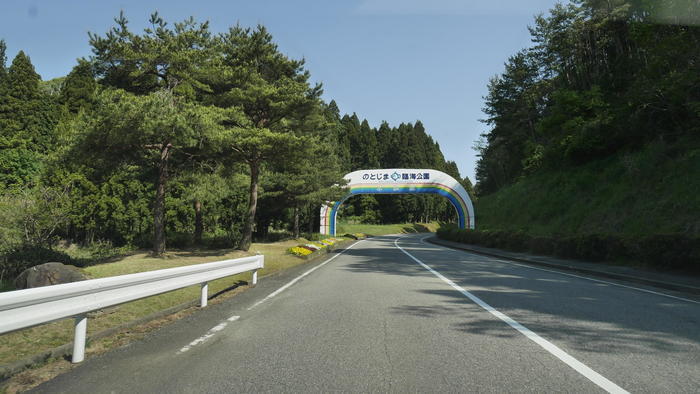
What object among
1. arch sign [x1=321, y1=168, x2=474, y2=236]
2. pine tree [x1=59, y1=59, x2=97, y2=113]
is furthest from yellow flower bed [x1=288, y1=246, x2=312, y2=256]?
pine tree [x1=59, y1=59, x2=97, y2=113]

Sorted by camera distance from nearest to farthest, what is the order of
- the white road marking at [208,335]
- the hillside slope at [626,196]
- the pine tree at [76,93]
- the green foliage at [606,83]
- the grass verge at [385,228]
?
the white road marking at [208,335] < the green foliage at [606,83] < the hillside slope at [626,196] < the pine tree at [76,93] < the grass verge at [385,228]

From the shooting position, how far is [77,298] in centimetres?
404

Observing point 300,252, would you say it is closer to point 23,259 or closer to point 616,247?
point 23,259

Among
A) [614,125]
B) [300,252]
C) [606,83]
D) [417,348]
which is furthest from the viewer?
[606,83]

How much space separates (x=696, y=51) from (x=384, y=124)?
3423 inches

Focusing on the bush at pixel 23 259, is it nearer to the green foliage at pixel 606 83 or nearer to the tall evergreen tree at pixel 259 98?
the tall evergreen tree at pixel 259 98

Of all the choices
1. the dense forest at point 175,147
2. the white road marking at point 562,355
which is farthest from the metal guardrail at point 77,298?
the dense forest at point 175,147

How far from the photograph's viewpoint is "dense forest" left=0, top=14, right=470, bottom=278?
15047mm

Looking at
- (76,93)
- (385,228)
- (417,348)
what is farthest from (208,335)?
(385,228)

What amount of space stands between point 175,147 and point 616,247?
18245 mm

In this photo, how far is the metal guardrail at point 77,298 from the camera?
3246 millimetres

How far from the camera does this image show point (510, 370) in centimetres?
349

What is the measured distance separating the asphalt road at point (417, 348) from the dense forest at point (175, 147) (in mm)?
10738

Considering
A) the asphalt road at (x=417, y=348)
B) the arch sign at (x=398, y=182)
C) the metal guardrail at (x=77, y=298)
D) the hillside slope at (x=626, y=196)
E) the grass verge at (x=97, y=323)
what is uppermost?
the arch sign at (x=398, y=182)
